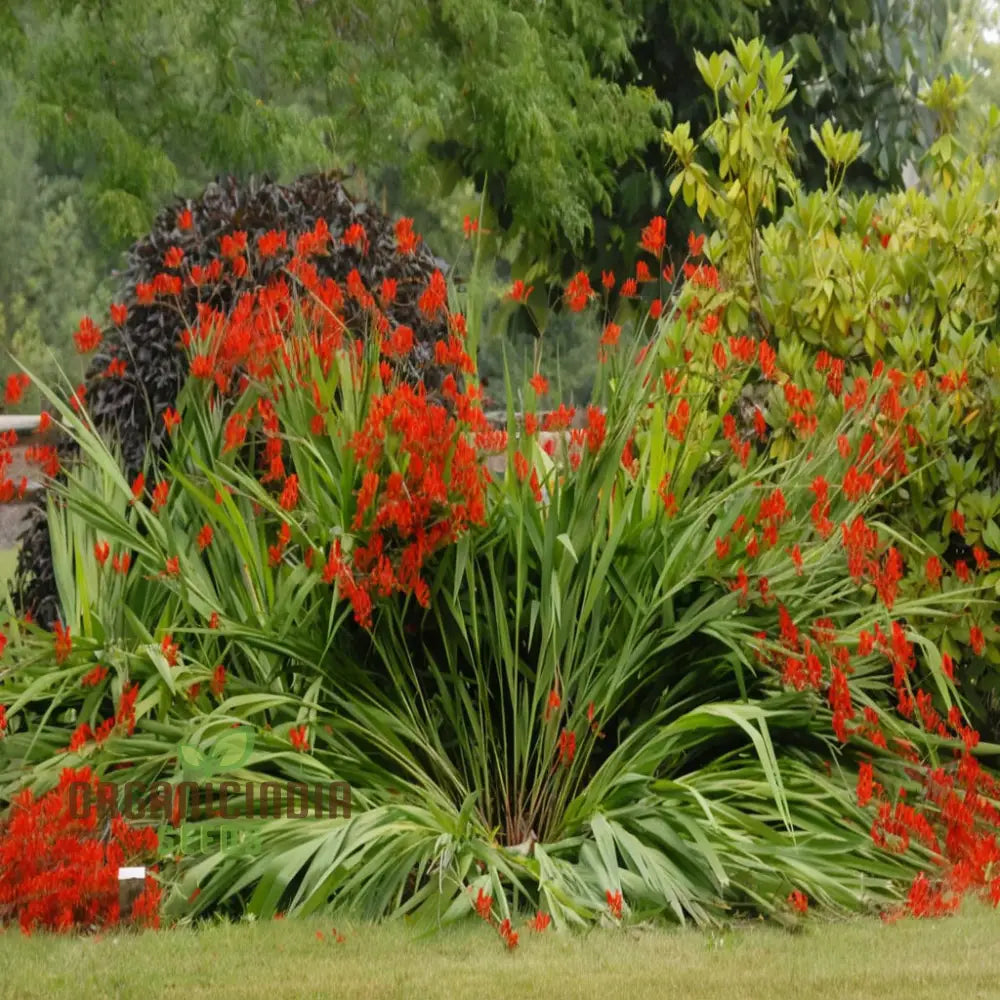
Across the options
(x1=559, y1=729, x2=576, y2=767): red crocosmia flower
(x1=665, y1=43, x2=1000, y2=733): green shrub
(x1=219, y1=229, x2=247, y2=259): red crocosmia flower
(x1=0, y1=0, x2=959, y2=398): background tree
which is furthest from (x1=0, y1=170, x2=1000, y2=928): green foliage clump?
(x1=0, y1=0, x2=959, y2=398): background tree

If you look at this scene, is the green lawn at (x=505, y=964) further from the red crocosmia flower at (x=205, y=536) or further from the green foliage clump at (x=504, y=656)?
the red crocosmia flower at (x=205, y=536)

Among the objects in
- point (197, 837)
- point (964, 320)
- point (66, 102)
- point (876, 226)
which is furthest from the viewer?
point (66, 102)

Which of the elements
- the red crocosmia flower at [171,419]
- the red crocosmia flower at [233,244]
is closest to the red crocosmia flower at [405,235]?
the red crocosmia flower at [233,244]

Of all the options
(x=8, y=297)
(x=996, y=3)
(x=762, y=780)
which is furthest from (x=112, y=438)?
(x=996, y=3)

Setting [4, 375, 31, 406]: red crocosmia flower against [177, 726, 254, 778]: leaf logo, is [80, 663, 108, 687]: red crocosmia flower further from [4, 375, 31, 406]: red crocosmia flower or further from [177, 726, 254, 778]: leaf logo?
[4, 375, 31, 406]: red crocosmia flower

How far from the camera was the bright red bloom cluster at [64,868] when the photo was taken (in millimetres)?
5359

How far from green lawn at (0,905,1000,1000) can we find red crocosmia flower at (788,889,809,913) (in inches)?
2.7

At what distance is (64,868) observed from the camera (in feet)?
17.7

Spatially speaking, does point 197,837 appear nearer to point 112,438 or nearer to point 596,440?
point 596,440

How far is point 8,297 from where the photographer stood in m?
38.4

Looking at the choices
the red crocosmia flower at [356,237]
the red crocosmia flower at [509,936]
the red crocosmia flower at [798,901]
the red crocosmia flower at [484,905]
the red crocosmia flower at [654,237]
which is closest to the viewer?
the red crocosmia flower at [509,936]

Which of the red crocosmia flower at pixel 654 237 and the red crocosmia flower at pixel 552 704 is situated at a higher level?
the red crocosmia flower at pixel 654 237

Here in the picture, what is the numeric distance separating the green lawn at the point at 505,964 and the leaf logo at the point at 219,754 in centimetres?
59

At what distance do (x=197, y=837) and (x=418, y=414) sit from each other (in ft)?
5.42
